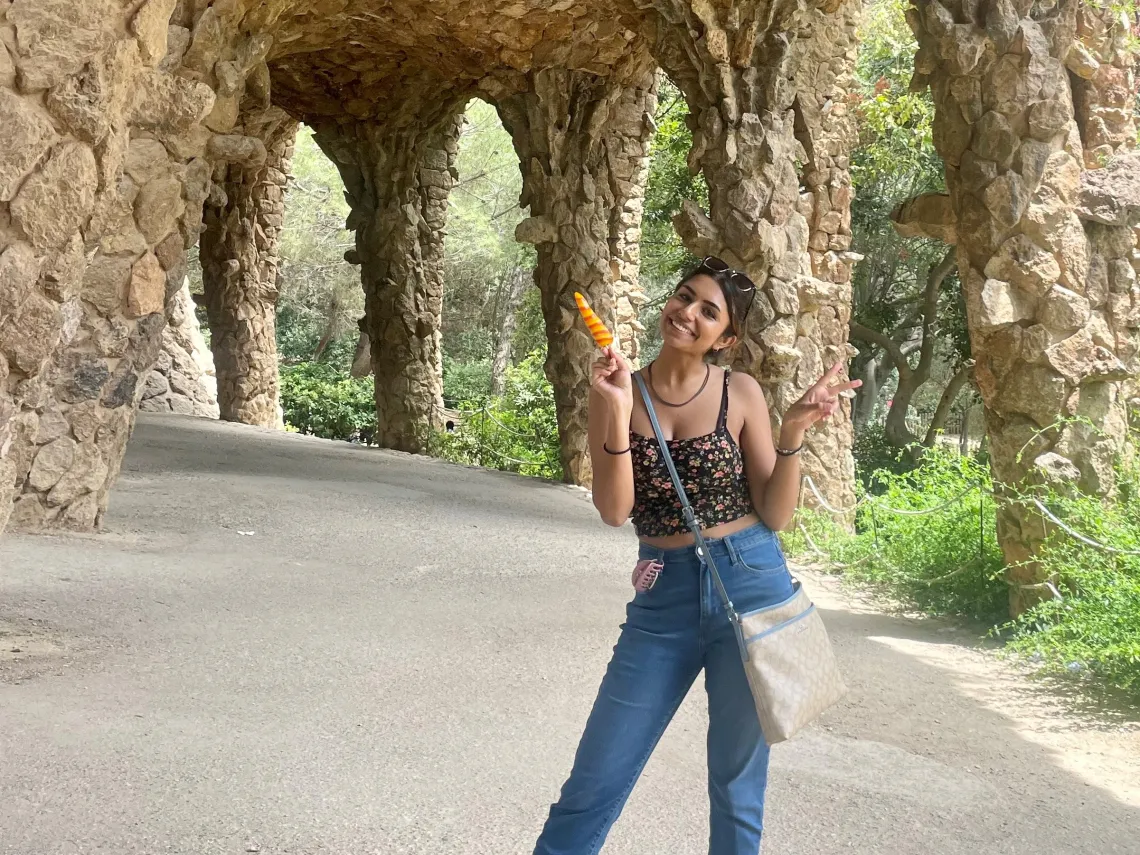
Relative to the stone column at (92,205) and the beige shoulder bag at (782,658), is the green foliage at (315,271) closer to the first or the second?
the stone column at (92,205)

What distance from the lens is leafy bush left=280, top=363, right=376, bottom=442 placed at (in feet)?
60.2

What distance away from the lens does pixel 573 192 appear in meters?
10.9

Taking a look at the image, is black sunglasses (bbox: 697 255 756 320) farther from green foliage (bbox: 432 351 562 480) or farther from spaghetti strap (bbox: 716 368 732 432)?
green foliage (bbox: 432 351 562 480)

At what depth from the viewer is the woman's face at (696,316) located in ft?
7.26

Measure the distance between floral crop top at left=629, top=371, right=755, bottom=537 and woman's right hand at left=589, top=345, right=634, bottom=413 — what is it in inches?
4.8

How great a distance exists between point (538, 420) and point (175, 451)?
5582 millimetres

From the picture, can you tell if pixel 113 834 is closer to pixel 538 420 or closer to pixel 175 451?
pixel 175 451

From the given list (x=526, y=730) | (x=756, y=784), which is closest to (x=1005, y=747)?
(x=526, y=730)

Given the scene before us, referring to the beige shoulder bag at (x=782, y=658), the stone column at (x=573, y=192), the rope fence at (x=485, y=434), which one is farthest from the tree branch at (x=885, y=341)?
the beige shoulder bag at (x=782, y=658)

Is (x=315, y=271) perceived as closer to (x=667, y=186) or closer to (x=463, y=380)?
(x=463, y=380)

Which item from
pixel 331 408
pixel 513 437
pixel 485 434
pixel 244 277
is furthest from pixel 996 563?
pixel 331 408

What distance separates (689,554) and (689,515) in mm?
72

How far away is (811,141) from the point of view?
958cm

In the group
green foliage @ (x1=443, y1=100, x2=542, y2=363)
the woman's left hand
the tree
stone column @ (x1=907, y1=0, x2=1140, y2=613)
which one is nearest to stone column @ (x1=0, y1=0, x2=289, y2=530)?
the woman's left hand
